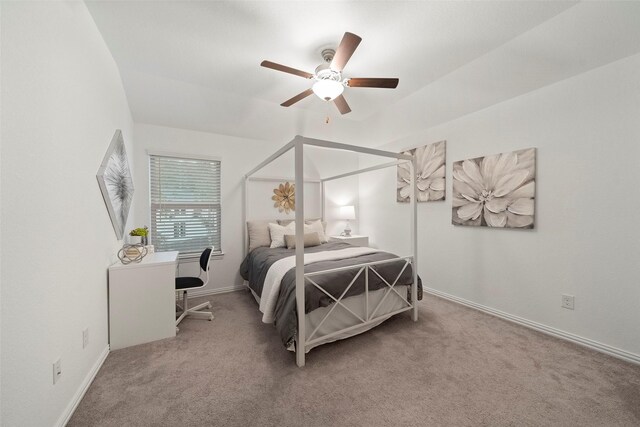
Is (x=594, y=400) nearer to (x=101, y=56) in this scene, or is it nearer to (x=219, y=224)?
(x=219, y=224)

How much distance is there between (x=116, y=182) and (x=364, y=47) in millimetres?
2560

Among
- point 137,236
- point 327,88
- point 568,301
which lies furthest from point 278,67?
point 568,301

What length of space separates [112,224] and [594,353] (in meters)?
4.38

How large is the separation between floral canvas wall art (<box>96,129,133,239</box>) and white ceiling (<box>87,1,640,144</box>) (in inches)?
31.8

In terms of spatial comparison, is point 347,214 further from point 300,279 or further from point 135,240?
point 135,240

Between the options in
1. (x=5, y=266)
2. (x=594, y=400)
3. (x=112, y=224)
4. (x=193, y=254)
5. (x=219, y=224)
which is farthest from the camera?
(x=219, y=224)

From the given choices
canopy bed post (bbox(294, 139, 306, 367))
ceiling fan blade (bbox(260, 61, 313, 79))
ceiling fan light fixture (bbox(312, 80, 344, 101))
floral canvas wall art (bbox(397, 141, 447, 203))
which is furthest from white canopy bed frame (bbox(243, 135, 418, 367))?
floral canvas wall art (bbox(397, 141, 447, 203))

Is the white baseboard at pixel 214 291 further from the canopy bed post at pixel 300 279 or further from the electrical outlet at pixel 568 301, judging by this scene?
the electrical outlet at pixel 568 301

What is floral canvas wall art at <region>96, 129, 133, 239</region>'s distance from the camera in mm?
1982

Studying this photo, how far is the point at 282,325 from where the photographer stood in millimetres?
1920

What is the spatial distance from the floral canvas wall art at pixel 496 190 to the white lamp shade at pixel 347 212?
1.74 m

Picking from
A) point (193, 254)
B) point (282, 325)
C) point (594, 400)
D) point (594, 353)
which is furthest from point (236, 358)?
point (594, 353)

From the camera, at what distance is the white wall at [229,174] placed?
3201 mm

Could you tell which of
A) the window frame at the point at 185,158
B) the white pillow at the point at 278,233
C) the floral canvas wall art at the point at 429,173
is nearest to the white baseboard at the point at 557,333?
the floral canvas wall art at the point at 429,173
